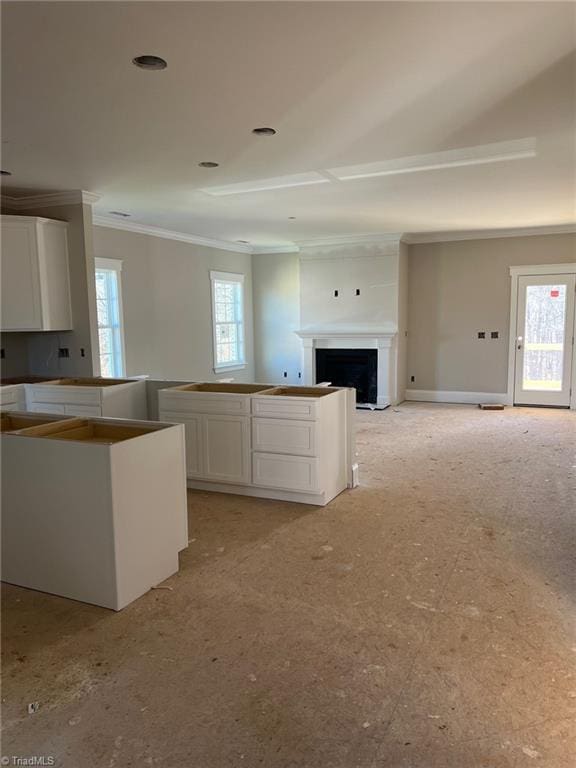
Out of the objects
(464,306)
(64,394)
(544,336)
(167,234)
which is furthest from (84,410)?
(544,336)

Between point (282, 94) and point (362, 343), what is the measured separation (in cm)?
559

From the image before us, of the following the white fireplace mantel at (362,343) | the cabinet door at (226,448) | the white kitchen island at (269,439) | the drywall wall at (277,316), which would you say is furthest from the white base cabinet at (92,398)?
the drywall wall at (277,316)

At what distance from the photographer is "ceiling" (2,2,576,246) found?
2.19 m

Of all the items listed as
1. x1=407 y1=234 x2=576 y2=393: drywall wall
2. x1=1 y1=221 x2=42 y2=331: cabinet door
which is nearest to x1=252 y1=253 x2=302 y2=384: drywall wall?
x1=407 y1=234 x2=576 y2=393: drywall wall

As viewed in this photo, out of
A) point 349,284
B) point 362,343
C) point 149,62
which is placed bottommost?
point 362,343

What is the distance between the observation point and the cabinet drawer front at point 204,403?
412 centimetres

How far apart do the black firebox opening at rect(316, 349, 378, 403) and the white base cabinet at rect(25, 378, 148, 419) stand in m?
4.10

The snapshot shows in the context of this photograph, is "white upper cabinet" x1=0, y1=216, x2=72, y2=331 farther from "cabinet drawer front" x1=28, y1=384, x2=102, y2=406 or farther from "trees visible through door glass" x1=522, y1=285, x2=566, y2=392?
"trees visible through door glass" x1=522, y1=285, x2=566, y2=392

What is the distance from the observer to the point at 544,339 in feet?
25.8

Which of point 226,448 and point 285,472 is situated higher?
point 226,448

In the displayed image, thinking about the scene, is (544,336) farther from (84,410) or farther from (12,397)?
(12,397)

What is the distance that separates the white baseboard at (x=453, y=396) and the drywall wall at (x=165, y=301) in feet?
10.9

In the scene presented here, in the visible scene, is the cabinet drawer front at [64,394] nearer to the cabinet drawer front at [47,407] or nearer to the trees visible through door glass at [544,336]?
the cabinet drawer front at [47,407]

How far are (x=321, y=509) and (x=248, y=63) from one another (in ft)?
9.49
